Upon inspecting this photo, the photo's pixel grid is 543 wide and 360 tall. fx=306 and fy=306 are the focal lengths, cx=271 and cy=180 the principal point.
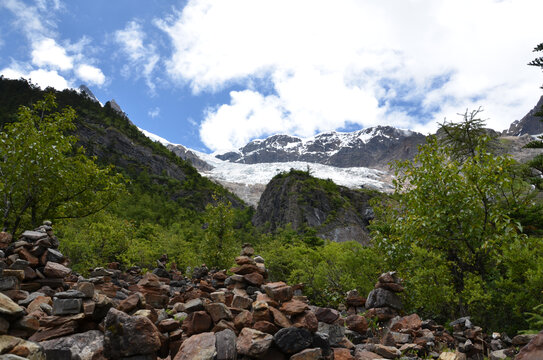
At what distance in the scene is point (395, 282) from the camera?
33.0 feet

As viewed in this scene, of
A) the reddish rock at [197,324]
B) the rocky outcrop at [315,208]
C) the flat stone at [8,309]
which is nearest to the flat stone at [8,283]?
the flat stone at [8,309]

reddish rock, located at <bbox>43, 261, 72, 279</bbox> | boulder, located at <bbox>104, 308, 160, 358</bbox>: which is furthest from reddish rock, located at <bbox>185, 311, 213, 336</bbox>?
reddish rock, located at <bbox>43, 261, 72, 279</bbox>

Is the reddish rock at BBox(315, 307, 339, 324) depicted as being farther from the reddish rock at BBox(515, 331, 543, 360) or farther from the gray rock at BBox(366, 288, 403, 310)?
the gray rock at BBox(366, 288, 403, 310)

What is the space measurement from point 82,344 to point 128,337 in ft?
3.60

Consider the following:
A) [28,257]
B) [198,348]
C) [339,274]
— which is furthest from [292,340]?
[339,274]

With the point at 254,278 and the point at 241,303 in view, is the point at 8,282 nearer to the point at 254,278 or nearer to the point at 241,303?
the point at 241,303

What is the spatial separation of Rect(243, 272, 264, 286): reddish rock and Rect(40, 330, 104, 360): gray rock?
424 centimetres

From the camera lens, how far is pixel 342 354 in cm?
562

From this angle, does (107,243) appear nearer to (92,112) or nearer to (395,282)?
(395,282)

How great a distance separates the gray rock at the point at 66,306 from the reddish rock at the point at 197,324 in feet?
6.69

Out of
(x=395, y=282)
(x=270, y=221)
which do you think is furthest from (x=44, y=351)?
(x=270, y=221)

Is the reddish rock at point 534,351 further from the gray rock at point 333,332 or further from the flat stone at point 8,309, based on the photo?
the flat stone at point 8,309

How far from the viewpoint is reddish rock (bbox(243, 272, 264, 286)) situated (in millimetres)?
9070

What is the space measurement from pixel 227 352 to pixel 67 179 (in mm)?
12656
